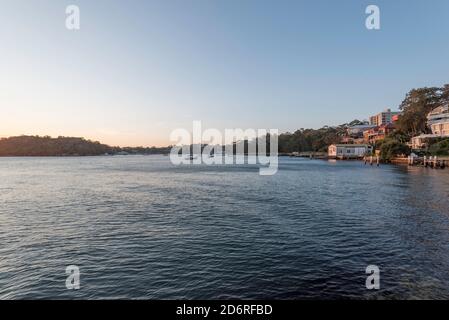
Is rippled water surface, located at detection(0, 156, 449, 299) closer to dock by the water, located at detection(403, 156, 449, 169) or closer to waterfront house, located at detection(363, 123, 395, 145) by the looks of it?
dock by the water, located at detection(403, 156, 449, 169)

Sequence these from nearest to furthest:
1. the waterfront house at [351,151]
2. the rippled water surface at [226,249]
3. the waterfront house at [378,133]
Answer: the rippled water surface at [226,249] < the waterfront house at [378,133] < the waterfront house at [351,151]

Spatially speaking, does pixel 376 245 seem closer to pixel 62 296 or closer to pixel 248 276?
pixel 248 276

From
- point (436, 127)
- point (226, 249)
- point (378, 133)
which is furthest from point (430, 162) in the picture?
point (226, 249)

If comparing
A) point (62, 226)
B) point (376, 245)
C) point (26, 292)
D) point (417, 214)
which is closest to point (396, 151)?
point (417, 214)

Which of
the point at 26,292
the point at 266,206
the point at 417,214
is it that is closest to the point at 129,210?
the point at 266,206

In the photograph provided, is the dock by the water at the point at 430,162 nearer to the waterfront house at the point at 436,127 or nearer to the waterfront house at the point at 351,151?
the waterfront house at the point at 436,127

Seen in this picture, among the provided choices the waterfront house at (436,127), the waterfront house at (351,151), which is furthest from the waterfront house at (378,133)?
the waterfront house at (436,127)

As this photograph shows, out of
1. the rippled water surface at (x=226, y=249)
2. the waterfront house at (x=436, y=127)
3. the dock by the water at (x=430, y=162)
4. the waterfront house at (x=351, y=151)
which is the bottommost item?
the rippled water surface at (x=226, y=249)

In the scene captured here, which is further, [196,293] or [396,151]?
[396,151]

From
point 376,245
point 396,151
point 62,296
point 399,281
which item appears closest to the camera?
point 62,296

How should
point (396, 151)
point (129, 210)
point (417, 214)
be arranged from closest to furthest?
point (417, 214), point (129, 210), point (396, 151)

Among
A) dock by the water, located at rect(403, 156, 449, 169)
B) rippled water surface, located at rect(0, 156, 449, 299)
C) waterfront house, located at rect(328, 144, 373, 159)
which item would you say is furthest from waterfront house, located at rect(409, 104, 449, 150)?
rippled water surface, located at rect(0, 156, 449, 299)

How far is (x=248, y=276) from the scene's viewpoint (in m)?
15.3
